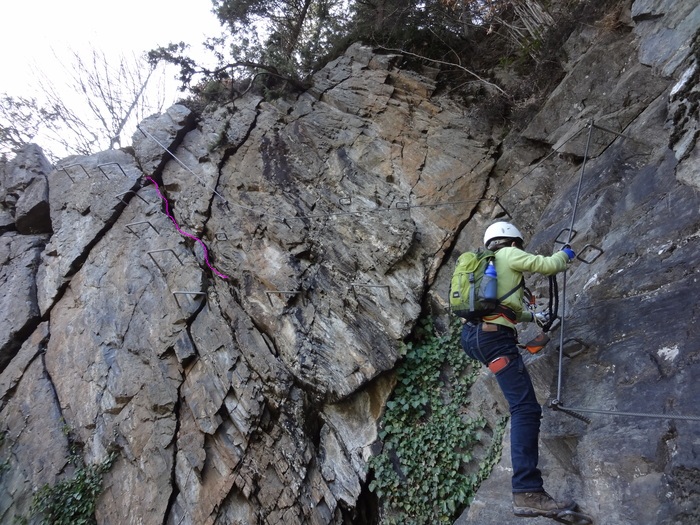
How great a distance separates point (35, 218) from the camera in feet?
33.2

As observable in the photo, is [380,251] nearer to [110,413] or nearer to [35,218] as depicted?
[110,413]

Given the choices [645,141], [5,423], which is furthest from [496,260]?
[5,423]

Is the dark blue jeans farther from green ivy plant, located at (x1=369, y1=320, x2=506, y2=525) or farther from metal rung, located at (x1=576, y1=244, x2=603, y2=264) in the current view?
green ivy plant, located at (x1=369, y1=320, x2=506, y2=525)

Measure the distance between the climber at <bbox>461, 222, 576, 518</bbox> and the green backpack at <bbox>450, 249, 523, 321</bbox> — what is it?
0.10 metres

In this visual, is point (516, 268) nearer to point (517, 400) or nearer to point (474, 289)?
point (474, 289)

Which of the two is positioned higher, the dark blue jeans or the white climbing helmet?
the white climbing helmet

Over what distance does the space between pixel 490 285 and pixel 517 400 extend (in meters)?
1.01

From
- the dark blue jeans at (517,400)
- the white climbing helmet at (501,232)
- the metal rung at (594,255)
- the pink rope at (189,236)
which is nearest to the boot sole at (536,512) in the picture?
the dark blue jeans at (517,400)

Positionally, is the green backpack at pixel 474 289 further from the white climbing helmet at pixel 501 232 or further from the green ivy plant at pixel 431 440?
the green ivy plant at pixel 431 440

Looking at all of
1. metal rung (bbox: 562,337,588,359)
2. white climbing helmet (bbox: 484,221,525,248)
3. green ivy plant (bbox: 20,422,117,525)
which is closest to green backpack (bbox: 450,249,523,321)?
white climbing helmet (bbox: 484,221,525,248)

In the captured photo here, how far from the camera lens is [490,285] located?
401 centimetres

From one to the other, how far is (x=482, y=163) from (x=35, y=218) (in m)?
9.73

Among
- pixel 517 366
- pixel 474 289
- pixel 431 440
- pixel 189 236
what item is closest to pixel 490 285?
pixel 474 289

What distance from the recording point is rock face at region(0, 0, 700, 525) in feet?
13.6
